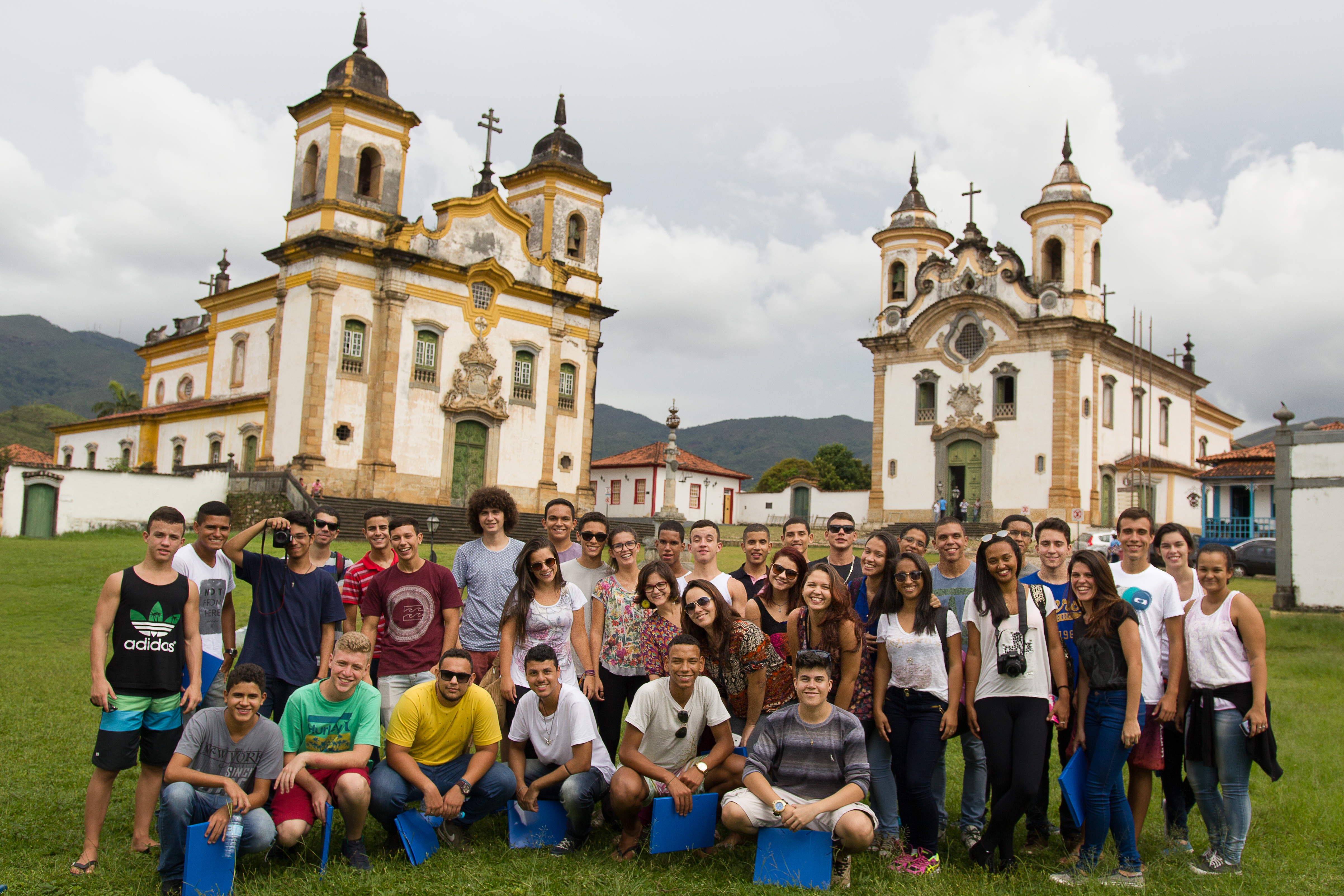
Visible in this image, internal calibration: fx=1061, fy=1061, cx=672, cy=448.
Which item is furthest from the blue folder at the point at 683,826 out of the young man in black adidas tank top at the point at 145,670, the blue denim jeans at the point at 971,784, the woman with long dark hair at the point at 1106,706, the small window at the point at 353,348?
the small window at the point at 353,348

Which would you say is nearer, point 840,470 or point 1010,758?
point 1010,758

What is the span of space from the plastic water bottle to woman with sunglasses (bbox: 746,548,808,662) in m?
2.75

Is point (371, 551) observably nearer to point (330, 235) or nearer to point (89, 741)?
point (89, 741)

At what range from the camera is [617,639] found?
618 centimetres

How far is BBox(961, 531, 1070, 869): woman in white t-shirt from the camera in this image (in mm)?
5387

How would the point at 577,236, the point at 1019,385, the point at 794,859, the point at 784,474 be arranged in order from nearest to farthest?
1. the point at 794,859
2. the point at 577,236
3. the point at 1019,385
4. the point at 784,474

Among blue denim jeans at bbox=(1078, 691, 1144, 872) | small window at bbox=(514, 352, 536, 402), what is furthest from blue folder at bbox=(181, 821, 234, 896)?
small window at bbox=(514, 352, 536, 402)

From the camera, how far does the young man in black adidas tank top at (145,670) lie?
527 cm

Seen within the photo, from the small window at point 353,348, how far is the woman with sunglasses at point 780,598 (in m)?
22.8

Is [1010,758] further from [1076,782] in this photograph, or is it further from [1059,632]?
[1059,632]

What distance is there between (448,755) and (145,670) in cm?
159

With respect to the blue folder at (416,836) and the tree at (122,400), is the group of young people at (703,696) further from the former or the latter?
the tree at (122,400)

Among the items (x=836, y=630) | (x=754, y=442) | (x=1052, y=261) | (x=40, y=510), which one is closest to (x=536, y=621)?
(x=836, y=630)

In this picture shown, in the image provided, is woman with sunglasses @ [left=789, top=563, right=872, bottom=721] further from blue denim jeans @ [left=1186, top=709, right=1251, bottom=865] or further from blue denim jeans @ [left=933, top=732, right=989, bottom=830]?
blue denim jeans @ [left=1186, top=709, right=1251, bottom=865]
